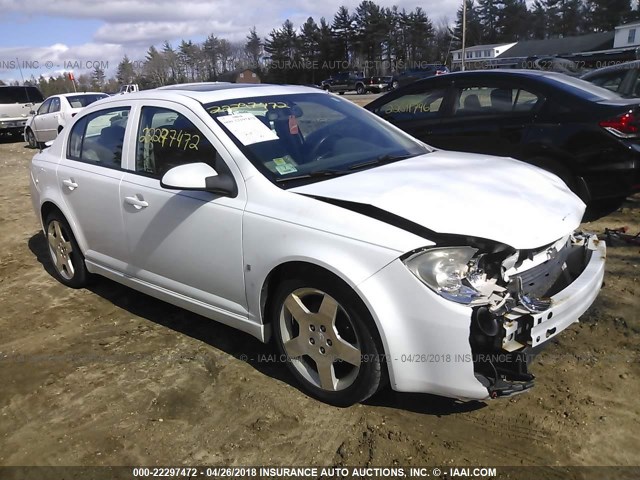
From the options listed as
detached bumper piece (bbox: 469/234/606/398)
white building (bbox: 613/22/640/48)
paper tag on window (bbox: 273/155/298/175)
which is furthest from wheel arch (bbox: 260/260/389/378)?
white building (bbox: 613/22/640/48)

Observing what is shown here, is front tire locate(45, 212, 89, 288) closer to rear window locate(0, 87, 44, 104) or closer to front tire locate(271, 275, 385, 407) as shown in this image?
front tire locate(271, 275, 385, 407)

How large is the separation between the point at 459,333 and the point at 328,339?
28.8 inches

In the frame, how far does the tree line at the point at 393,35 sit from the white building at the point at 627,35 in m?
12.6

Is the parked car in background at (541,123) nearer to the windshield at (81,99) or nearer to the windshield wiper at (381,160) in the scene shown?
the windshield wiper at (381,160)

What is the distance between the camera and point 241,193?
3.07m

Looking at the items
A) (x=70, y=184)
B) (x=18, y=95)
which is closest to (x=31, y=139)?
(x=18, y=95)

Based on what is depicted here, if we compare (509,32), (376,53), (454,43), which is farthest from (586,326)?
(509,32)

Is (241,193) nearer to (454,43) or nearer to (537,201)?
(537,201)

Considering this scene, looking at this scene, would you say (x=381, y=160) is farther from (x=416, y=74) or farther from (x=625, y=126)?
(x=416, y=74)

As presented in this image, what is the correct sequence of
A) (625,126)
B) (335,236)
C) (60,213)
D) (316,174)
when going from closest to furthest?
(335,236), (316,174), (60,213), (625,126)

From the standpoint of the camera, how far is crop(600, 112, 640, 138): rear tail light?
508 cm

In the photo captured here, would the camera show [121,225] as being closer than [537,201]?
No

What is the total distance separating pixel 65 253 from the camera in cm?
479

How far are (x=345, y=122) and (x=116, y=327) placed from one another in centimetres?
232
